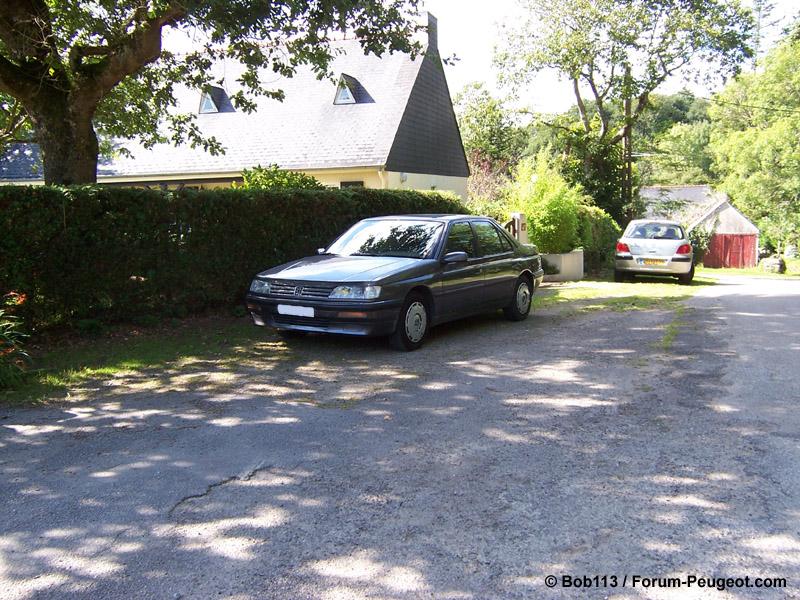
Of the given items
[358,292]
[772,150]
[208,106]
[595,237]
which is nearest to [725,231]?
[772,150]

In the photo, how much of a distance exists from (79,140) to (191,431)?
22.4 ft

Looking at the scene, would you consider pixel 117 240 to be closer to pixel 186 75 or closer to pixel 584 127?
pixel 186 75

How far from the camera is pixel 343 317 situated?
7523 mm

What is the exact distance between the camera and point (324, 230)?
37.6 ft

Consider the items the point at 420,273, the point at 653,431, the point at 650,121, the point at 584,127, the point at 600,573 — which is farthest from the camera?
the point at 650,121

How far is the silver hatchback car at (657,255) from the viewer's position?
17.6 metres

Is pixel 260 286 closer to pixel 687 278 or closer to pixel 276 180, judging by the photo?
pixel 276 180

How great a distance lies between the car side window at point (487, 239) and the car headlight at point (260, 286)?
119 inches

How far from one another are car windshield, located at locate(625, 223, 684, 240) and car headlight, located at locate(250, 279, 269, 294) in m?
12.6

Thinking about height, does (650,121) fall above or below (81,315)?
above

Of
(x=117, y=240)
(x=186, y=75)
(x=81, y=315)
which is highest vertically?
(x=186, y=75)

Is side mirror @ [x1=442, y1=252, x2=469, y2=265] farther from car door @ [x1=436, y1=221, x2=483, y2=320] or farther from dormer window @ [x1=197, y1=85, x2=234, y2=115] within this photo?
dormer window @ [x1=197, y1=85, x2=234, y2=115]

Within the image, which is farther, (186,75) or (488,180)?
A: (488,180)

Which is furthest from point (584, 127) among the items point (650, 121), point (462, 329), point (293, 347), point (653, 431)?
point (653, 431)
